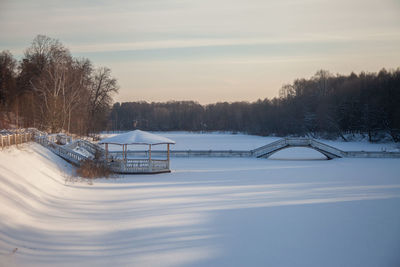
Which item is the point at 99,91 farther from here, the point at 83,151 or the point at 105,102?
the point at 83,151

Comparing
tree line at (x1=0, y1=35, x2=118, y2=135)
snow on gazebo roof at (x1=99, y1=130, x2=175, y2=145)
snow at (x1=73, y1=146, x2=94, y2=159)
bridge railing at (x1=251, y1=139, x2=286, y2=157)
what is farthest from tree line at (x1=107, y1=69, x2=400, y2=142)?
snow on gazebo roof at (x1=99, y1=130, x2=175, y2=145)

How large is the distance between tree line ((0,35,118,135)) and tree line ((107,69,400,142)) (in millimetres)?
13651

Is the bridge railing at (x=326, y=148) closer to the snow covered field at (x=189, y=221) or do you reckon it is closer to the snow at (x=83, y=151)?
the snow covered field at (x=189, y=221)

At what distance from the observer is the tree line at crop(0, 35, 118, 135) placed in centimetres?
4012

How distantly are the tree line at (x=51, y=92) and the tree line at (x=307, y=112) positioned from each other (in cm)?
1365

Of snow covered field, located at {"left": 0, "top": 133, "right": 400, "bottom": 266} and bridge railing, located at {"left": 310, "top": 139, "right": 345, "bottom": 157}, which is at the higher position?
bridge railing, located at {"left": 310, "top": 139, "right": 345, "bottom": 157}

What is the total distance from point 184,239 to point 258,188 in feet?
30.4

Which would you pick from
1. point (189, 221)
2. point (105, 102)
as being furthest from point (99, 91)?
point (189, 221)

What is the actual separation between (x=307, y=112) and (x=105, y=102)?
4703 cm

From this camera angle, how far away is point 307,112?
84.4 meters

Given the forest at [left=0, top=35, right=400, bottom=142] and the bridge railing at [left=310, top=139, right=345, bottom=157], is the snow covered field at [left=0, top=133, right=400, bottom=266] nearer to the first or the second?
the bridge railing at [left=310, top=139, right=345, bottom=157]

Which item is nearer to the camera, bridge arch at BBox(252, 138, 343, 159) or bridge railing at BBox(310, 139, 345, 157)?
bridge arch at BBox(252, 138, 343, 159)

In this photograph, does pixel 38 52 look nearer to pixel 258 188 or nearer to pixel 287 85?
pixel 258 188

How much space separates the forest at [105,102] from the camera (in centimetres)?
4122
